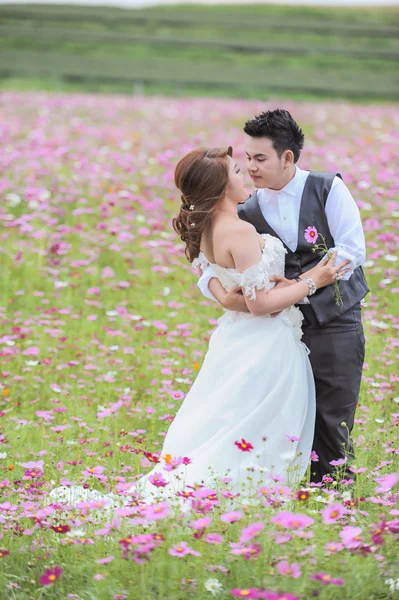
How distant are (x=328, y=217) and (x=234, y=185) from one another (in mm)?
443

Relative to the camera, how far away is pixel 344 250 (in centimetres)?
354

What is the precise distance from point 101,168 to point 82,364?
4.53 m

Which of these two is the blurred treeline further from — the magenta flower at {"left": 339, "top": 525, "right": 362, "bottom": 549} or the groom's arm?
the magenta flower at {"left": 339, "top": 525, "right": 362, "bottom": 549}

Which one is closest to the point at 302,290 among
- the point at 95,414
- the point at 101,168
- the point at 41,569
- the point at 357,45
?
the point at 41,569

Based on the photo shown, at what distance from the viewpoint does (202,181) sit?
3.50m

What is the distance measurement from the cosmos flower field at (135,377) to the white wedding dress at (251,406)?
155 millimetres

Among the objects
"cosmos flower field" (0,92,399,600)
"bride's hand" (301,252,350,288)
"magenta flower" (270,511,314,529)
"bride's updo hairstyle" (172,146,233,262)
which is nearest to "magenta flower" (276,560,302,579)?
"cosmos flower field" (0,92,399,600)

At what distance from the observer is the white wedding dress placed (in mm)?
3531

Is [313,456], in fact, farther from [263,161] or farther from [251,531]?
A: [263,161]

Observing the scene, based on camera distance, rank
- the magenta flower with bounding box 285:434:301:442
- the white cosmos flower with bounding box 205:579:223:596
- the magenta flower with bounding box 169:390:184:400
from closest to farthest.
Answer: the white cosmos flower with bounding box 205:579:223:596
the magenta flower with bounding box 285:434:301:442
the magenta flower with bounding box 169:390:184:400

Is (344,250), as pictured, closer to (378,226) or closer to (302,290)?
(302,290)

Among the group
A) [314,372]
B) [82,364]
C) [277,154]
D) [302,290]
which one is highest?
[277,154]

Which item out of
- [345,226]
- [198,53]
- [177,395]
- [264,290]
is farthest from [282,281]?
[198,53]

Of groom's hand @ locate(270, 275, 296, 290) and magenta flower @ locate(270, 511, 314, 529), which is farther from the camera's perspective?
groom's hand @ locate(270, 275, 296, 290)
